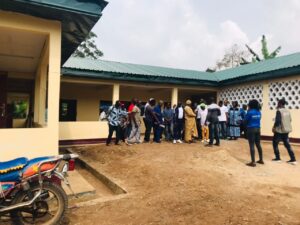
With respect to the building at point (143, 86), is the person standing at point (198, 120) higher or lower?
lower

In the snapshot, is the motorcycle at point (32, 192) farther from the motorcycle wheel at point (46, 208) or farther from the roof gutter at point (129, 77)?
the roof gutter at point (129, 77)

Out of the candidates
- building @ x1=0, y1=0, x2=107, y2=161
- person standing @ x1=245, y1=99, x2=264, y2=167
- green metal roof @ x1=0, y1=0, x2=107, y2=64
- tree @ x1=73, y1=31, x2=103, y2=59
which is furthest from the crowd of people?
tree @ x1=73, y1=31, x2=103, y2=59

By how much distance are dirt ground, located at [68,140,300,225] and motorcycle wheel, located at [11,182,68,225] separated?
1.27 ft

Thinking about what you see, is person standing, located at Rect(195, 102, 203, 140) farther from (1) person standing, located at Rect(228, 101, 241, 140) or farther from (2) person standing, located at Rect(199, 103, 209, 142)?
(1) person standing, located at Rect(228, 101, 241, 140)

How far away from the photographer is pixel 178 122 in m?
9.91

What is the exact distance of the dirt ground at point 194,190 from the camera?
3807mm

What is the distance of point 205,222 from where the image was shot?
3615mm

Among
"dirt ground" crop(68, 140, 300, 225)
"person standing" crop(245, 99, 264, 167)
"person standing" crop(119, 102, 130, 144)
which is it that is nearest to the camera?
"dirt ground" crop(68, 140, 300, 225)

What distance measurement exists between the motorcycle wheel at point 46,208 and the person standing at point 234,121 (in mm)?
8613

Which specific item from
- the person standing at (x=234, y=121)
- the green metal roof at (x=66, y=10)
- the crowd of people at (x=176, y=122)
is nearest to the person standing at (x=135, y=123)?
the crowd of people at (x=176, y=122)

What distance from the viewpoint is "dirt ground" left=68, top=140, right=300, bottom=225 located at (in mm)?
3807

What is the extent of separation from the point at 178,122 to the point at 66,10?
245 inches

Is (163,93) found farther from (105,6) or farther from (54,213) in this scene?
(54,213)

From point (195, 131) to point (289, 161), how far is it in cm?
391
